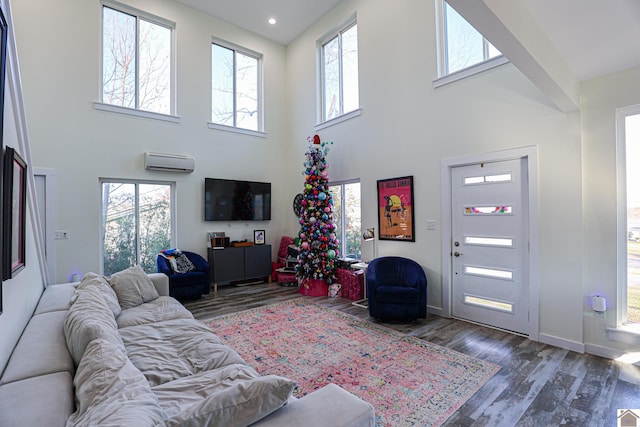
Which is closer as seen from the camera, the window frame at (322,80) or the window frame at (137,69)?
the window frame at (137,69)

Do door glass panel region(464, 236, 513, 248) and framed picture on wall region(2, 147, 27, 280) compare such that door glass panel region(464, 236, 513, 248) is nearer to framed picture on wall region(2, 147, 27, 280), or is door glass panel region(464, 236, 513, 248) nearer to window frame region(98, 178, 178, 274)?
→ framed picture on wall region(2, 147, 27, 280)

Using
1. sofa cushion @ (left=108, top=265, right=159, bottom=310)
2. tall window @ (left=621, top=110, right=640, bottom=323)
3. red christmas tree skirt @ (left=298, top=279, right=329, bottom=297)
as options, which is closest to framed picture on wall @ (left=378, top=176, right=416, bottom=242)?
red christmas tree skirt @ (left=298, top=279, right=329, bottom=297)

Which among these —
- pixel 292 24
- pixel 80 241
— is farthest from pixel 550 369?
pixel 292 24

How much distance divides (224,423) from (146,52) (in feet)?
21.1

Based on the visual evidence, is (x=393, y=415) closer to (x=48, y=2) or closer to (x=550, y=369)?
(x=550, y=369)

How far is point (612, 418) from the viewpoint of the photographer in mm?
2113

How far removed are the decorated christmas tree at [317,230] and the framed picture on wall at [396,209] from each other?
92 cm

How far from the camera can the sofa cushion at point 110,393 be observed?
0.96 metres

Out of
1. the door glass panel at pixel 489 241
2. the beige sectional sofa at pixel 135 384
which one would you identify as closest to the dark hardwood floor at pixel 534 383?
the door glass panel at pixel 489 241

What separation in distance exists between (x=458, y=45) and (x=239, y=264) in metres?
5.11

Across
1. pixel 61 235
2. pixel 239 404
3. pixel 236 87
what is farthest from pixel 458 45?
pixel 61 235

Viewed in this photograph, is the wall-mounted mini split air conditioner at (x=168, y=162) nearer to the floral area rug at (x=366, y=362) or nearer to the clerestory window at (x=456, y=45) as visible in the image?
the floral area rug at (x=366, y=362)

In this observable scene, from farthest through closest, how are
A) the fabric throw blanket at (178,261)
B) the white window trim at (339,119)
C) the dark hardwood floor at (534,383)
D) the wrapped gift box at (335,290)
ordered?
the white window trim at (339,119) → the wrapped gift box at (335,290) → the fabric throw blanket at (178,261) → the dark hardwood floor at (534,383)

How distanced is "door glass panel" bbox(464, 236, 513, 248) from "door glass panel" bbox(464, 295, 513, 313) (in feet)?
2.29
